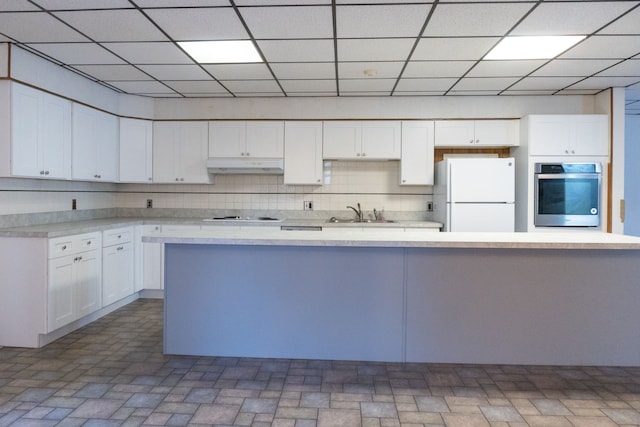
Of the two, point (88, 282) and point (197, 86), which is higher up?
point (197, 86)

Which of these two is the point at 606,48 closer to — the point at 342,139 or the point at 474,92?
the point at 474,92

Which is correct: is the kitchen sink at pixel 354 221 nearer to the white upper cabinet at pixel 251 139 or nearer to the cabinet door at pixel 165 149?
the white upper cabinet at pixel 251 139

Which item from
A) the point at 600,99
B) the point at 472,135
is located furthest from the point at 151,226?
the point at 600,99

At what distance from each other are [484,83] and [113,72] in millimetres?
3958

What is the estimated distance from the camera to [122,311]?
441 cm

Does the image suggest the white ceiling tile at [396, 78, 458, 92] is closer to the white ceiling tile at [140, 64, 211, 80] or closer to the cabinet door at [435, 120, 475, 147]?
the cabinet door at [435, 120, 475, 147]

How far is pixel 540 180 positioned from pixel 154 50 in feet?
14.2

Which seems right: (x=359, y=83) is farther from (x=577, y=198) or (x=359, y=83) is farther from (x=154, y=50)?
(x=577, y=198)

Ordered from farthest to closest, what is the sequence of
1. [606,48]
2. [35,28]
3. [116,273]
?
[116,273] → [606,48] → [35,28]

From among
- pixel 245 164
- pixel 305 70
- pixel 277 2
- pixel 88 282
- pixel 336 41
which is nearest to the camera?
pixel 277 2

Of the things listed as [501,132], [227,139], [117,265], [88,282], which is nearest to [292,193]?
[227,139]

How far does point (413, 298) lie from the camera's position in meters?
2.92

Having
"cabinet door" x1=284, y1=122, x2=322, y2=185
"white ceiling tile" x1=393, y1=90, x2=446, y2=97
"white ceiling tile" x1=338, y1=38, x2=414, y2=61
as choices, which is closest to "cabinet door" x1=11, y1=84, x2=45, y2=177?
"cabinet door" x1=284, y1=122, x2=322, y2=185

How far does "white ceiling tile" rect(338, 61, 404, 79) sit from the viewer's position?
154 inches
